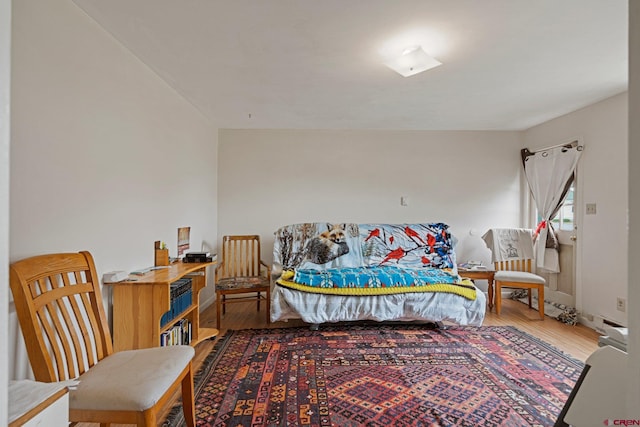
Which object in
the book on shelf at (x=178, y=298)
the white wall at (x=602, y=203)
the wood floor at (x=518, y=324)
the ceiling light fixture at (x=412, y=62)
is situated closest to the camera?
the ceiling light fixture at (x=412, y=62)

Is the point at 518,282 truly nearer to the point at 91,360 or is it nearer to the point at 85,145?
the point at 91,360

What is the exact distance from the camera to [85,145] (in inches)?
69.2

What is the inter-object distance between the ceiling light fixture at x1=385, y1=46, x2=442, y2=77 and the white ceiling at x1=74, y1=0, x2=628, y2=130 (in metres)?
0.07

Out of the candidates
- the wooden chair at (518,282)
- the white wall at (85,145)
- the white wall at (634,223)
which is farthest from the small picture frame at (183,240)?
the wooden chair at (518,282)

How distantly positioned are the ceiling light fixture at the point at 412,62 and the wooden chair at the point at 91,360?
2.33 m

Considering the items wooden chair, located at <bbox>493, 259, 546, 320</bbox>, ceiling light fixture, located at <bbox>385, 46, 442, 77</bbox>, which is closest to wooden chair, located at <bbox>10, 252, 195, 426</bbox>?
ceiling light fixture, located at <bbox>385, 46, 442, 77</bbox>

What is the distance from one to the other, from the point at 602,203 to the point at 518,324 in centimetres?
152

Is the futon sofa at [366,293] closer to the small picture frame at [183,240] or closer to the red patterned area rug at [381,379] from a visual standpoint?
the red patterned area rug at [381,379]

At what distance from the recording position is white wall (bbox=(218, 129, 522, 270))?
4277 millimetres

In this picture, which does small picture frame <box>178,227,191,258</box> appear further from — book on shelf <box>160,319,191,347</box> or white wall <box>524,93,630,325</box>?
white wall <box>524,93,630,325</box>

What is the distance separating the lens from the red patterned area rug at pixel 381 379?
5.87ft

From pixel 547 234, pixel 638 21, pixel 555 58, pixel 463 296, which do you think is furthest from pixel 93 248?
pixel 547 234

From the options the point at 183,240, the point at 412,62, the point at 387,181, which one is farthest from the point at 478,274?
the point at 183,240

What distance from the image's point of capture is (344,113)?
3.58 metres
